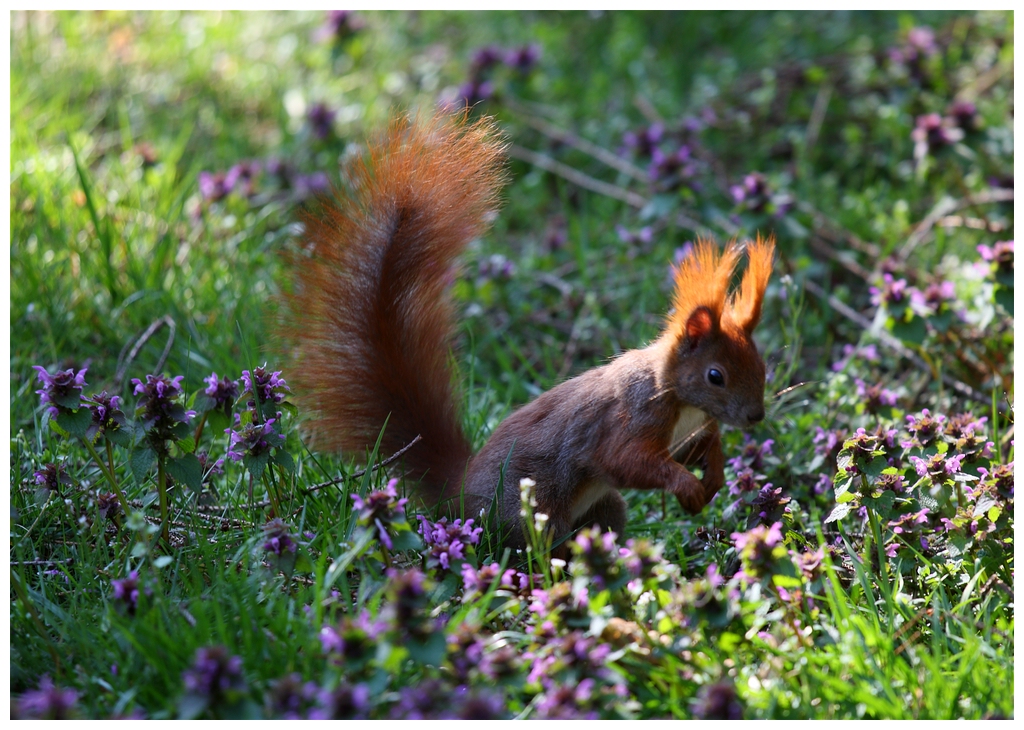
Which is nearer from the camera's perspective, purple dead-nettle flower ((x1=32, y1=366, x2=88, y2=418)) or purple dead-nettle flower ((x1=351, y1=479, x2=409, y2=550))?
purple dead-nettle flower ((x1=351, y1=479, x2=409, y2=550))

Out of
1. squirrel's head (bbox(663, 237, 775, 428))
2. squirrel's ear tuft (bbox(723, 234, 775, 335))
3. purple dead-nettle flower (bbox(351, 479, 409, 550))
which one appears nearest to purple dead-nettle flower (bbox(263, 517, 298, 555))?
purple dead-nettle flower (bbox(351, 479, 409, 550))

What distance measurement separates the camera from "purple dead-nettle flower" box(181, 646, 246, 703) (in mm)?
1515

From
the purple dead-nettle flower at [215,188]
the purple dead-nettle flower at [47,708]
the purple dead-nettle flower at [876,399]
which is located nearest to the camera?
the purple dead-nettle flower at [47,708]

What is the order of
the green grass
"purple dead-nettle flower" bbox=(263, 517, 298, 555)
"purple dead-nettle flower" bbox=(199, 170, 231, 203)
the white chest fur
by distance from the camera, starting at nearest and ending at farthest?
the green grass → "purple dead-nettle flower" bbox=(263, 517, 298, 555) → the white chest fur → "purple dead-nettle flower" bbox=(199, 170, 231, 203)

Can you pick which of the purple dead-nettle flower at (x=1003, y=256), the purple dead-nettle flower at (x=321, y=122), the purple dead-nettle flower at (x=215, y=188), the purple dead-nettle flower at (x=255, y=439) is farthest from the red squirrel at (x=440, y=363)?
the purple dead-nettle flower at (x=321, y=122)

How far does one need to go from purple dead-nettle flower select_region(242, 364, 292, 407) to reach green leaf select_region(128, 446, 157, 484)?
0.23m

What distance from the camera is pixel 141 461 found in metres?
2.10

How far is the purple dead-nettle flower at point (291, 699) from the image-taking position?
1.54 metres

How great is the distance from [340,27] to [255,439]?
3.41m

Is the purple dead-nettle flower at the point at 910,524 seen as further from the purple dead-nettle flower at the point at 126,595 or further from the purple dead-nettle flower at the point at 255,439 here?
the purple dead-nettle flower at the point at 126,595

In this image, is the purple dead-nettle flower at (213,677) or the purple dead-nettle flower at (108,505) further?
the purple dead-nettle flower at (108,505)

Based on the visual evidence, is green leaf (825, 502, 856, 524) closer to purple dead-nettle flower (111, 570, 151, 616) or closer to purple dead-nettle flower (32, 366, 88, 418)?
purple dead-nettle flower (111, 570, 151, 616)
